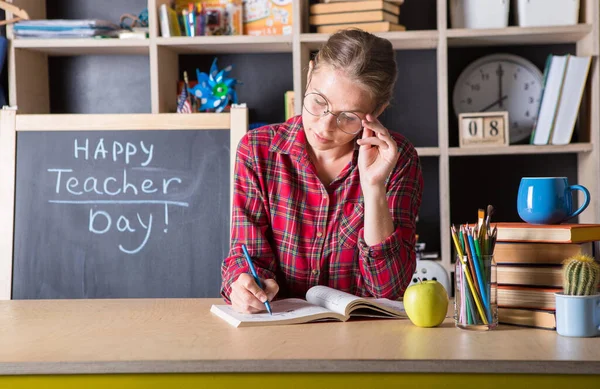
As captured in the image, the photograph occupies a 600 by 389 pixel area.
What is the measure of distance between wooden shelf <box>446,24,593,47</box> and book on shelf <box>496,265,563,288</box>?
1.60 metres

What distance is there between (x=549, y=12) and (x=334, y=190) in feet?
4.94

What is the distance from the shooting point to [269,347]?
1047 millimetres

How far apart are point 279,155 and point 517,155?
1643mm

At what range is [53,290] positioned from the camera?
7.02ft

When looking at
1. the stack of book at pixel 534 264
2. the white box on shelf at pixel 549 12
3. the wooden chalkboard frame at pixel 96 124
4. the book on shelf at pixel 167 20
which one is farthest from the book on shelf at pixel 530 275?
the book on shelf at pixel 167 20

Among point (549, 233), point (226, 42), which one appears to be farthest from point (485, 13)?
point (549, 233)

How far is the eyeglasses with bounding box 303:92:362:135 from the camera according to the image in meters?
1.44

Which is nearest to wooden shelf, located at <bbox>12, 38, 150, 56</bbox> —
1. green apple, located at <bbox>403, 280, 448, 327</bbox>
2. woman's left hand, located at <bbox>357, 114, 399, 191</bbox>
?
woman's left hand, located at <bbox>357, 114, 399, 191</bbox>

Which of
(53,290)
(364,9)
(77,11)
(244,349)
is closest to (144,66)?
(77,11)

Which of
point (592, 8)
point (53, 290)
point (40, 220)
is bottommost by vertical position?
point (53, 290)

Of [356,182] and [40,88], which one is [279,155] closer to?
[356,182]

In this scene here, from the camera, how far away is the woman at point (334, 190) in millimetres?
1437

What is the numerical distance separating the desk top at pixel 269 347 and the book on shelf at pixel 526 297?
0.16ft

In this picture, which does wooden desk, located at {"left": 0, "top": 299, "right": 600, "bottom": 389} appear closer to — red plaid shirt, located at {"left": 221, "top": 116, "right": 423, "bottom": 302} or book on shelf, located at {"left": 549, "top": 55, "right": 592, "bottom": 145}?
red plaid shirt, located at {"left": 221, "top": 116, "right": 423, "bottom": 302}
